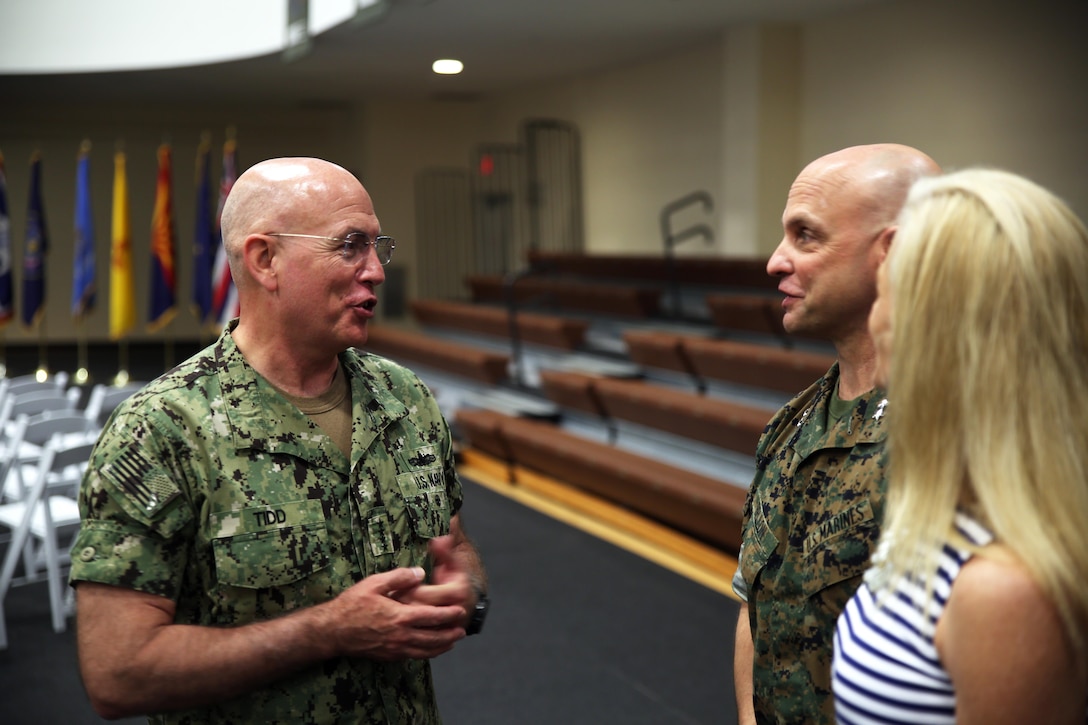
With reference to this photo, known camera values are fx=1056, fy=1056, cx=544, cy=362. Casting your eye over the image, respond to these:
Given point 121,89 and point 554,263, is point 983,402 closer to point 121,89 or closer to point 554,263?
point 554,263

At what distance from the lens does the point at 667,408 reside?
6.25m

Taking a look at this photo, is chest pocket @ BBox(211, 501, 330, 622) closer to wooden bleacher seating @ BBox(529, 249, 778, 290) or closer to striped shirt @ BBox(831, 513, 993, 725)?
striped shirt @ BBox(831, 513, 993, 725)

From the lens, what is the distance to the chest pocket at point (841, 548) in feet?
4.74

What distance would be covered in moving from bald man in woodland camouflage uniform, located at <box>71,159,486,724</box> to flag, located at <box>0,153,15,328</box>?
408 inches

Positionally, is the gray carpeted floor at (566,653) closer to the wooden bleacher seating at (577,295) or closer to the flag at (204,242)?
the wooden bleacher seating at (577,295)

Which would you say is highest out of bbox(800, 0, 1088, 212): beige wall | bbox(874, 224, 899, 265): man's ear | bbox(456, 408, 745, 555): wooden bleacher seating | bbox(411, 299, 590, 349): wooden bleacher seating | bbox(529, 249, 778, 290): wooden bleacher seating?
bbox(800, 0, 1088, 212): beige wall

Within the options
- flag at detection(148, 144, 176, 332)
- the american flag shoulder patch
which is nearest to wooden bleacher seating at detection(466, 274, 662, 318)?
flag at detection(148, 144, 176, 332)

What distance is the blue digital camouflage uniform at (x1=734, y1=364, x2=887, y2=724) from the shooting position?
1467 mm

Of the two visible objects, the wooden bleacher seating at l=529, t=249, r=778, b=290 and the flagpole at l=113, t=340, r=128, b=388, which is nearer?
the wooden bleacher seating at l=529, t=249, r=778, b=290

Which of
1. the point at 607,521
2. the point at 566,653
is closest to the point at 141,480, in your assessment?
the point at 566,653

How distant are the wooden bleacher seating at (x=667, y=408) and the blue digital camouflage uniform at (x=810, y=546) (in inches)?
128

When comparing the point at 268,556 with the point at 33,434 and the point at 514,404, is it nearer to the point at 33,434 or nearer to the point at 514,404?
the point at 33,434

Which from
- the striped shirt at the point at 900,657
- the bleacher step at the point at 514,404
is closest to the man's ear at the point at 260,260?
the striped shirt at the point at 900,657

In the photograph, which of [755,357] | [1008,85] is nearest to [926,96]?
[1008,85]
